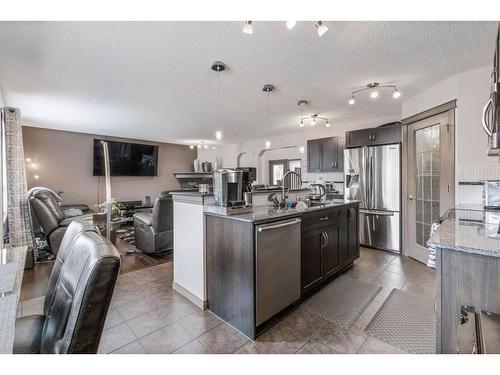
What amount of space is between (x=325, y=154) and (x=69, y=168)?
6.15m

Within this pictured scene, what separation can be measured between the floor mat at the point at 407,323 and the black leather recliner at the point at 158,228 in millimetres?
2964

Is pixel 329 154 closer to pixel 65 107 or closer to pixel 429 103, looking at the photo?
pixel 429 103

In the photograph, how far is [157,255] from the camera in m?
3.83

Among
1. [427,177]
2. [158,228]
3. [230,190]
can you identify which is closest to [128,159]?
[158,228]

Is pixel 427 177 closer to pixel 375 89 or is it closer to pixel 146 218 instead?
pixel 375 89

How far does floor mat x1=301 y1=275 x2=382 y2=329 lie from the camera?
83.5 inches

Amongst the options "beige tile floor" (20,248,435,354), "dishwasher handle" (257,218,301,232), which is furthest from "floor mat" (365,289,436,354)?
"dishwasher handle" (257,218,301,232)

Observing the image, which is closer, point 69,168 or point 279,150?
point 69,168

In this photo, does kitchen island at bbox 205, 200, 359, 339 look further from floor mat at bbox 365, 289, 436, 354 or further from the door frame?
the door frame

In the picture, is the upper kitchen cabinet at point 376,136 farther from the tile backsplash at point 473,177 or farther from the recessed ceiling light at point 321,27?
the recessed ceiling light at point 321,27

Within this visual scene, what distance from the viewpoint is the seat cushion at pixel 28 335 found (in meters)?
1.04

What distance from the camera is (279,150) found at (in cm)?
666

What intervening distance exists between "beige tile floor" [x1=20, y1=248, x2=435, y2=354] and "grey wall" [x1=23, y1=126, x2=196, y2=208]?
4.23m
